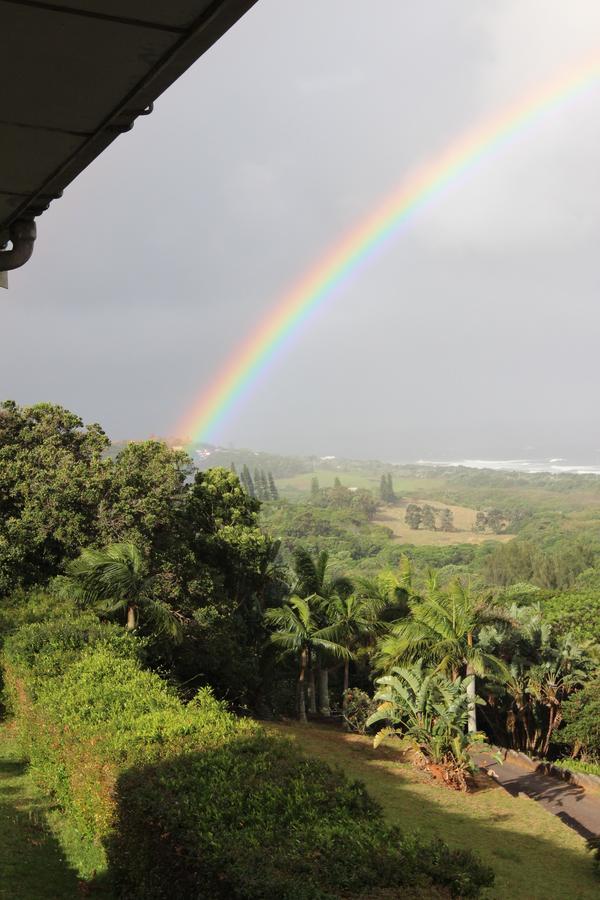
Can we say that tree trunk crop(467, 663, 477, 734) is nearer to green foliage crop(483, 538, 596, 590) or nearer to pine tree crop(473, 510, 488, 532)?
green foliage crop(483, 538, 596, 590)

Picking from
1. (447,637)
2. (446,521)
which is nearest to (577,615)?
(447,637)

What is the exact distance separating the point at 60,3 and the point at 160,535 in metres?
21.1

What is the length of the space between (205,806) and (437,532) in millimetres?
153725

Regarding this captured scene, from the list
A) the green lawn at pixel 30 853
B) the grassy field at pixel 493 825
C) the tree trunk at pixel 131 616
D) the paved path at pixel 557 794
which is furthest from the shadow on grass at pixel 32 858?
the paved path at pixel 557 794

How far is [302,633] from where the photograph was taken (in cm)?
2395

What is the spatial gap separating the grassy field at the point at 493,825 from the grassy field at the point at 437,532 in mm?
113325

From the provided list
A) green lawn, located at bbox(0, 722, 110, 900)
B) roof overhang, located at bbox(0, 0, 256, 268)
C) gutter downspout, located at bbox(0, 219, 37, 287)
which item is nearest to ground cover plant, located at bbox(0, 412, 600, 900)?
green lawn, located at bbox(0, 722, 110, 900)

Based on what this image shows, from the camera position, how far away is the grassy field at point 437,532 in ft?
456

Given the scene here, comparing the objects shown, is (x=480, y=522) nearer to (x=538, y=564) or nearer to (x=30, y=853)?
(x=538, y=564)

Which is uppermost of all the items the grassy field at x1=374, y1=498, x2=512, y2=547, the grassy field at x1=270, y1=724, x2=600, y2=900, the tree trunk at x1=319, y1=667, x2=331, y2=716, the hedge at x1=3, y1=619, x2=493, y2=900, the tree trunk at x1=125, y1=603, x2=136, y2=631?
the hedge at x1=3, y1=619, x2=493, y2=900

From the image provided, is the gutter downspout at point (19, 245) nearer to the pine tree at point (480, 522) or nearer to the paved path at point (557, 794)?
the paved path at point (557, 794)

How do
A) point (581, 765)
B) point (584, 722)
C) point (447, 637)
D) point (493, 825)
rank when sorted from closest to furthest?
point (493, 825)
point (447, 637)
point (581, 765)
point (584, 722)

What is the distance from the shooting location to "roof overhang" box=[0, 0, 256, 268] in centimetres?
176

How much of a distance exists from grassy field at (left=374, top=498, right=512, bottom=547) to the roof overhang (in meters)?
130
